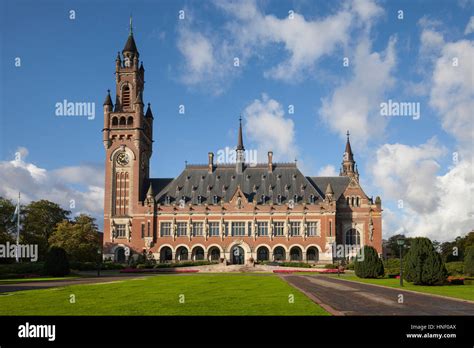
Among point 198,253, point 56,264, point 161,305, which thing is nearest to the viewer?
point 161,305

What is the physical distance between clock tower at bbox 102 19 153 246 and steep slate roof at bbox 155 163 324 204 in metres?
5.21

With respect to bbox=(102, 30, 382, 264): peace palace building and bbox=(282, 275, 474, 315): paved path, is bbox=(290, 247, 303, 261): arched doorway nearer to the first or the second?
bbox=(102, 30, 382, 264): peace palace building

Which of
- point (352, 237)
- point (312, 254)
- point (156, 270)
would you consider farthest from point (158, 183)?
point (352, 237)

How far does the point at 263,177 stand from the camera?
8669 centimetres

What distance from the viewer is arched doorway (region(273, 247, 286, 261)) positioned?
268 feet

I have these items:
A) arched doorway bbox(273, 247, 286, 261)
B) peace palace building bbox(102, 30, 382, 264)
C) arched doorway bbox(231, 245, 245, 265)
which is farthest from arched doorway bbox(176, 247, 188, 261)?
arched doorway bbox(273, 247, 286, 261)

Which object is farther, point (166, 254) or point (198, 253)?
point (166, 254)

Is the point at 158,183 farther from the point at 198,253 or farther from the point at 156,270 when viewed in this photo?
the point at 156,270

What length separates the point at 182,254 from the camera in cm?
8356

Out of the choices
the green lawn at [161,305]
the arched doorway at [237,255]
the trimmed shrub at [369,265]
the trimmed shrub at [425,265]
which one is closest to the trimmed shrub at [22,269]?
the green lawn at [161,305]

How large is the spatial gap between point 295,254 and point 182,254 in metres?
19.5
